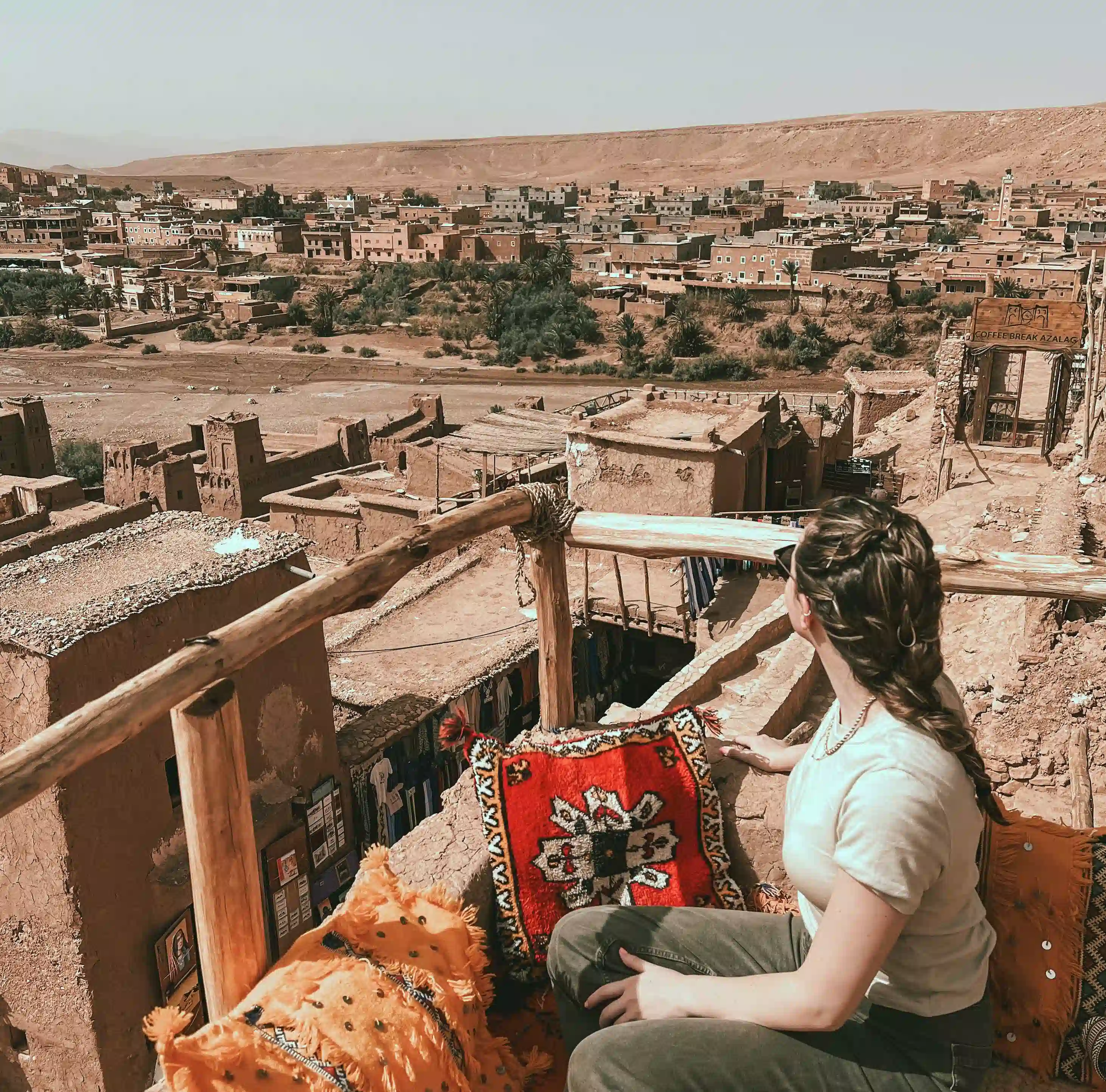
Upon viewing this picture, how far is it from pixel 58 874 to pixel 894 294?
38416mm

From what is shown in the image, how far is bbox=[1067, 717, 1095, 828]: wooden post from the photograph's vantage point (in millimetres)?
4105

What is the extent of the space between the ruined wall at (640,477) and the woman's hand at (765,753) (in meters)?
8.35

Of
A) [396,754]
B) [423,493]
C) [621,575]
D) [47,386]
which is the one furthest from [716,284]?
[396,754]

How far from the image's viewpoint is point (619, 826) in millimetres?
2654

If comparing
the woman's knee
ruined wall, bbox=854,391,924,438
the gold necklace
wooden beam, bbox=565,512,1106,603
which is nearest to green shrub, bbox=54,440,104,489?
ruined wall, bbox=854,391,924,438

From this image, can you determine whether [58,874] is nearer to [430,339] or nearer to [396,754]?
[396,754]

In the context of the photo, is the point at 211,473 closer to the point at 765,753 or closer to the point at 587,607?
the point at 587,607

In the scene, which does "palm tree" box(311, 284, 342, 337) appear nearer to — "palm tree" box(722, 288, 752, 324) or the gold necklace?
"palm tree" box(722, 288, 752, 324)

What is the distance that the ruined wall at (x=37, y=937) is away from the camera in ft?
16.4

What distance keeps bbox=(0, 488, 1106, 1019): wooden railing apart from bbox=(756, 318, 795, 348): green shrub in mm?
37171

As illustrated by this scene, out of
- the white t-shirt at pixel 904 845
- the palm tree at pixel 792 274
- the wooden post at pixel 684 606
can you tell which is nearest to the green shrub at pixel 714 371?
the palm tree at pixel 792 274

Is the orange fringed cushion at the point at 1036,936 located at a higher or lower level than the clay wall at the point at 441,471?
→ higher

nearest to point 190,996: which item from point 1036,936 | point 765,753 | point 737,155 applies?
point 765,753

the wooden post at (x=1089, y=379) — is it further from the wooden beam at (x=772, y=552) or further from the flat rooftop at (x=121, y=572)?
the wooden beam at (x=772, y=552)
